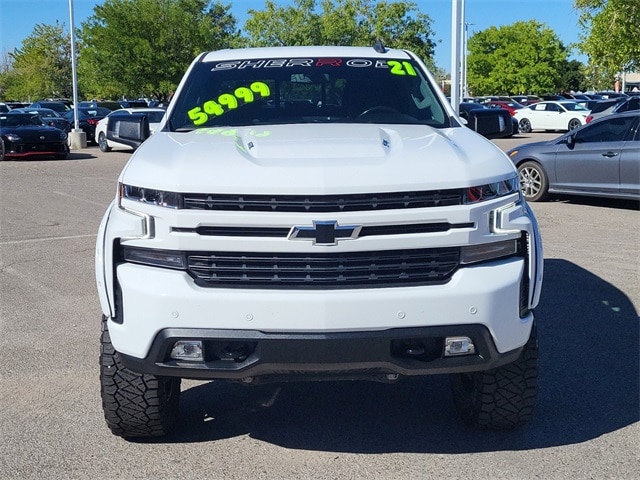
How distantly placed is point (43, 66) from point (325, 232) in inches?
3155

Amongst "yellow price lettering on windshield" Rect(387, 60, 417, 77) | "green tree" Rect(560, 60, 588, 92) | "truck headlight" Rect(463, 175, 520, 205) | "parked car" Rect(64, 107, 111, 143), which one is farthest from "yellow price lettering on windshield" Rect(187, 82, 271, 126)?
"green tree" Rect(560, 60, 588, 92)

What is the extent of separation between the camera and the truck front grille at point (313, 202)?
3520 millimetres

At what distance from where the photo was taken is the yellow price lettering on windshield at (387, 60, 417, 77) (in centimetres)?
542

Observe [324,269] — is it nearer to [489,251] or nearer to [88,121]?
[489,251]

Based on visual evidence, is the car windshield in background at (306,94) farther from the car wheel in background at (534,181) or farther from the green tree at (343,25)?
the green tree at (343,25)

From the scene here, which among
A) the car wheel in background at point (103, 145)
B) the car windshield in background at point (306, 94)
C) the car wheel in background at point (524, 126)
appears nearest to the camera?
the car windshield in background at point (306, 94)

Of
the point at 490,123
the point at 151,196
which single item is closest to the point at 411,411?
the point at 151,196

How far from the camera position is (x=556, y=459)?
4.00m

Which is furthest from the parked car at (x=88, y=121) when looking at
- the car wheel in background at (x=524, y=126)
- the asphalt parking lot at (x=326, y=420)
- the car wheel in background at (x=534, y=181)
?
the asphalt parking lot at (x=326, y=420)

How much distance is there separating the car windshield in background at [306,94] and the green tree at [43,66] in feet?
255

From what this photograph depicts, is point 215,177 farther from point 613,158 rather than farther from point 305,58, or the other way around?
point 613,158

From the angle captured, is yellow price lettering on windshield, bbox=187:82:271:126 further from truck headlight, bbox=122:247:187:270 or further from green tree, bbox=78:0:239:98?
green tree, bbox=78:0:239:98

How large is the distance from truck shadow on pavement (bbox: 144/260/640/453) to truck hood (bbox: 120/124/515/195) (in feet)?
4.52

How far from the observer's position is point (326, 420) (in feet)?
14.8
